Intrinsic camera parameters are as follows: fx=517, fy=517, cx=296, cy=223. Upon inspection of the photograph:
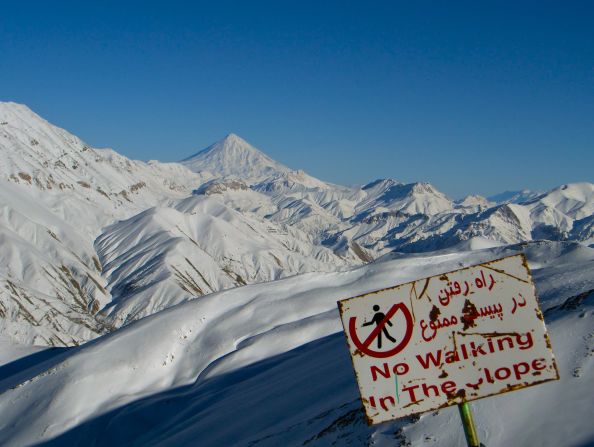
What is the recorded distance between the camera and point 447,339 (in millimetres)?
6438

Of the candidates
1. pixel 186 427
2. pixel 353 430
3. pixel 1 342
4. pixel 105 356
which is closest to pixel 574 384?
pixel 353 430

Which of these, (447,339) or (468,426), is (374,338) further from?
(468,426)

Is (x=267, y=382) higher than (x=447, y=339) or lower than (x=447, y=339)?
lower

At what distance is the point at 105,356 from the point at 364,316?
166 feet

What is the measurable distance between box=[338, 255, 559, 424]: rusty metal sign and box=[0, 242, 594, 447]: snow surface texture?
6955 millimetres

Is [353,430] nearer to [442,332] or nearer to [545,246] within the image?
[442,332]

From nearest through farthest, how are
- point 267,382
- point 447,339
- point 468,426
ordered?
point 468,426, point 447,339, point 267,382

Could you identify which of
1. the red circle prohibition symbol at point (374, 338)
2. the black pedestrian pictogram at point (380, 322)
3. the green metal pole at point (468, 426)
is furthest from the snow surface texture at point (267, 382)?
the black pedestrian pictogram at point (380, 322)

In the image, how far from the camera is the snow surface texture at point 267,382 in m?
13.7

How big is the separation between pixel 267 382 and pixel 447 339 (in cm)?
3000

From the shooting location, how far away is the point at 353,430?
1552cm

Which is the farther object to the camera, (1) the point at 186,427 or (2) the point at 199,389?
(2) the point at 199,389

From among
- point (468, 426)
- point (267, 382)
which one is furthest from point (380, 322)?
point (267, 382)

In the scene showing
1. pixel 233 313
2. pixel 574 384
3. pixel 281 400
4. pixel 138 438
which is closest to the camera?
pixel 574 384
